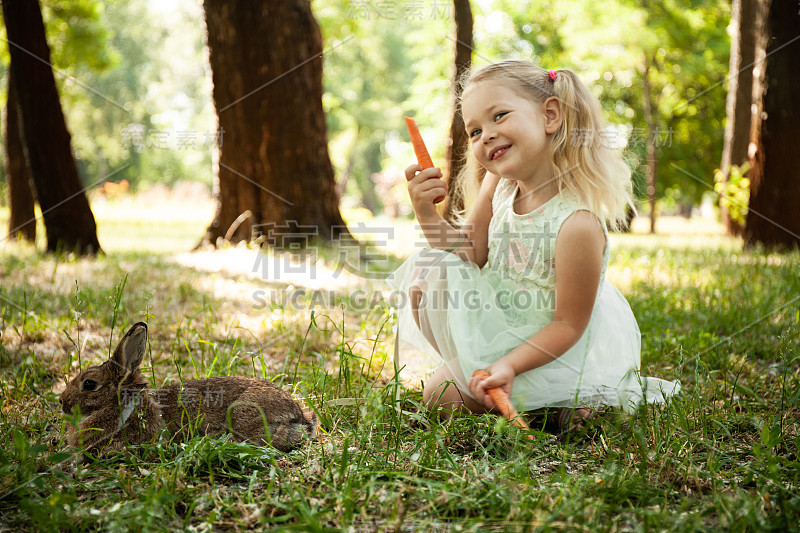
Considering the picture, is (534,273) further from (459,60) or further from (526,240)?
(459,60)

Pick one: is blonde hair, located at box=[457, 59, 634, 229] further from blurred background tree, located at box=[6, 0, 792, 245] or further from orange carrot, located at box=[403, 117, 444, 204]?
blurred background tree, located at box=[6, 0, 792, 245]

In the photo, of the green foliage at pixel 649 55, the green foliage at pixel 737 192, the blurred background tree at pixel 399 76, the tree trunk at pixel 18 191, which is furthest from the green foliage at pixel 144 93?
the green foliage at pixel 737 192

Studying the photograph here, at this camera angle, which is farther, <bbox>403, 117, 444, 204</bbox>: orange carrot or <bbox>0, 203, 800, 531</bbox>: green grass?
<bbox>403, 117, 444, 204</bbox>: orange carrot

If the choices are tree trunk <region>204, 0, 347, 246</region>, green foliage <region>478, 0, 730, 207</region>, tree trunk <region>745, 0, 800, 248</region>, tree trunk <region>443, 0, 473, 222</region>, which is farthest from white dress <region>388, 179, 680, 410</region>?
green foliage <region>478, 0, 730, 207</region>

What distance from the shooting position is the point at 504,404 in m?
2.16

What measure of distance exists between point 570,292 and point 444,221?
71cm

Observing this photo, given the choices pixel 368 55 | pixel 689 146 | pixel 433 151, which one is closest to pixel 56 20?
pixel 433 151

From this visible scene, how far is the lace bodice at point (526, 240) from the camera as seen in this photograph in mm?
2477

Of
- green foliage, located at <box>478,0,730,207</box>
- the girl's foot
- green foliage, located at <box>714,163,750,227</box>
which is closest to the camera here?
the girl's foot

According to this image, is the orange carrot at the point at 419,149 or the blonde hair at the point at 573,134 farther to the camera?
the orange carrot at the point at 419,149

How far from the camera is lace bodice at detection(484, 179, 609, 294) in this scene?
248 centimetres

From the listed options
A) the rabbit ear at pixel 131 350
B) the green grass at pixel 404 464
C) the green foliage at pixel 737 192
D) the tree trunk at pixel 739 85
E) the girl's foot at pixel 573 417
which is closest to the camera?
the green grass at pixel 404 464

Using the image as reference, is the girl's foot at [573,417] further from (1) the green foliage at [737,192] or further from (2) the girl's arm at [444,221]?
(1) the green foliage at [737,192]

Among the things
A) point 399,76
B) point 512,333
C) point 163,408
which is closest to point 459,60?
point 512,333
